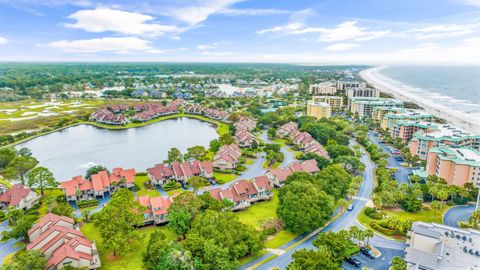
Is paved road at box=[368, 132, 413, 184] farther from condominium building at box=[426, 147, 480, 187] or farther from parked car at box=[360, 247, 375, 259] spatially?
parked car at box=[360, 247, 375, 259]

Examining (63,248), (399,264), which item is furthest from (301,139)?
(63,248)

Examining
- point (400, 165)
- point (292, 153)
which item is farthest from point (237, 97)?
point (400, 165)

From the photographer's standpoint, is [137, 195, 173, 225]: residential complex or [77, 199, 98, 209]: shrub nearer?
[137, 195, 173, 225]: residential complex

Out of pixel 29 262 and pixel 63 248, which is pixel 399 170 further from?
pixel 29 262

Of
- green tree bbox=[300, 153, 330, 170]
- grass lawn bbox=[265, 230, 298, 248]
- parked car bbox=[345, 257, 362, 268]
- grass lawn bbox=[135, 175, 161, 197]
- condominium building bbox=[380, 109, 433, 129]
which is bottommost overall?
grass lawn bbox=[265, 230, 298, 248]

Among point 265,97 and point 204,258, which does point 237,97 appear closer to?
point 265,97

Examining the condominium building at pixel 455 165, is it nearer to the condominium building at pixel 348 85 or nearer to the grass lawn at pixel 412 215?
the grass lawn at pixel 412 215

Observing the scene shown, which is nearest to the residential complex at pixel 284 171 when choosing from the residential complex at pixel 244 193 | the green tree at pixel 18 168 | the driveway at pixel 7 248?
the residential complex at pixel 244 193

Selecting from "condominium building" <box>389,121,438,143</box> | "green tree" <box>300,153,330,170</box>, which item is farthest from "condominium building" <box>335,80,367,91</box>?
"green tree" <box>300,153,330,170</box>

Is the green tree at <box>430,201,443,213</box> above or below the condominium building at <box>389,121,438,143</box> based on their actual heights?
below
